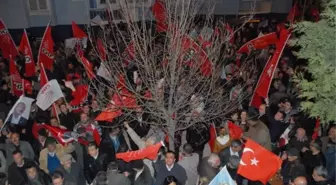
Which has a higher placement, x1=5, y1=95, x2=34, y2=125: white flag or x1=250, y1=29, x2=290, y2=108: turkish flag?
x1=250, y1=29, x2=290, y2=108: turkish flag

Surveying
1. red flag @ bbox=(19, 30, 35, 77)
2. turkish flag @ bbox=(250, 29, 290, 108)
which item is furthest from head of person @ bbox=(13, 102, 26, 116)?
turkish flag @ bbox=(250, 29, 290, 108)

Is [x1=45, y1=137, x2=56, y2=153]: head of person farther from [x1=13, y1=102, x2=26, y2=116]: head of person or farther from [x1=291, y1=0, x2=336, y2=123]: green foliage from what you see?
[x1=291, y1=0, x2=336, y2=123]: green foliage

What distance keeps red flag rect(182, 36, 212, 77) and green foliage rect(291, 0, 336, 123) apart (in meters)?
1.78

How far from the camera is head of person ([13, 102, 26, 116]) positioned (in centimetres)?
859

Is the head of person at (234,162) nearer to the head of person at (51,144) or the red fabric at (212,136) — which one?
the red fabric at (212,136)

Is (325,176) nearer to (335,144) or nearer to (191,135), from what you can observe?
(335,144)

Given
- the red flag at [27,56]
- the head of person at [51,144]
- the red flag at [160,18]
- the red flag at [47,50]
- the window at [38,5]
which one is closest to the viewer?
the head of person at [51,144]

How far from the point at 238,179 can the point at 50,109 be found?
5.61m

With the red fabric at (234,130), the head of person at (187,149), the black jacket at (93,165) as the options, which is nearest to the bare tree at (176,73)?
the red fabric at (234,130)

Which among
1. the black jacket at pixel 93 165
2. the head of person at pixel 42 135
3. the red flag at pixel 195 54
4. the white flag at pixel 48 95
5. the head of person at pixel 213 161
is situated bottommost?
the black jacket at pixel 93 165

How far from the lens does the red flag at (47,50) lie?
11242mm

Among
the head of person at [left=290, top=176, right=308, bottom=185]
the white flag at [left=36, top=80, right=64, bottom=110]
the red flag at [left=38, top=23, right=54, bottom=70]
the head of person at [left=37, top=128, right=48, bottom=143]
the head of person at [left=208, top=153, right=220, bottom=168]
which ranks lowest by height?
the head of person at [left=37, top=128, right=48, bottom=143]

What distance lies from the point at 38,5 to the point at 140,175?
55.6 ft

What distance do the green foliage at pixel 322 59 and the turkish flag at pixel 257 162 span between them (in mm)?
956
